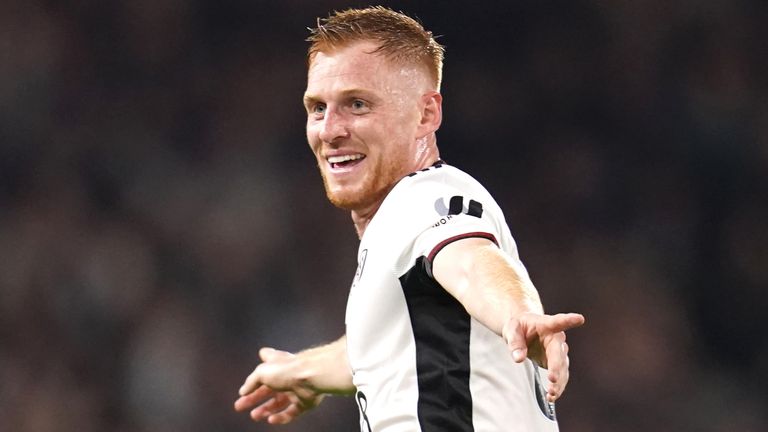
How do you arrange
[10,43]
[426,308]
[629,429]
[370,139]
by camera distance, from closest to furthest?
[426,308] < [370,139] < [629,429] < [10,43]

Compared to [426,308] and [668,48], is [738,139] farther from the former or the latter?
[426,308]

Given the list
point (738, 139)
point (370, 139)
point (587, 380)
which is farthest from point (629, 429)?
point (370, 139)

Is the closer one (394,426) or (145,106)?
(394,426)

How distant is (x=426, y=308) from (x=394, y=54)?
811mm

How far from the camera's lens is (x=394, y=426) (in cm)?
249

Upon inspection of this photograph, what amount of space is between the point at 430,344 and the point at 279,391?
1.15m

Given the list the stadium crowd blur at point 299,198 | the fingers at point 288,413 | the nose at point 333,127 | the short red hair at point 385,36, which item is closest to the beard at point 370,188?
the nose at point 333,127

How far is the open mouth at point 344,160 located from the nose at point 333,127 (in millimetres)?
52

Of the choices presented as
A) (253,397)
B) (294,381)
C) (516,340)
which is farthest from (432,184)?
(253,397)

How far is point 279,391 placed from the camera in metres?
3.49

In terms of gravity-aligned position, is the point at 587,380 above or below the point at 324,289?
below

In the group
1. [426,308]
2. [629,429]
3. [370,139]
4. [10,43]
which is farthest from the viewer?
[10,43]

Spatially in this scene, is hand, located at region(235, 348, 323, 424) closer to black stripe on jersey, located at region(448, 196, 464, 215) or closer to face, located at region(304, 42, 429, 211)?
face, located at region(304, 42, 429, 211)

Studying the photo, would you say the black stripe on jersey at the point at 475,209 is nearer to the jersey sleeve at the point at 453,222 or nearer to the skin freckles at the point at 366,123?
the jersey sleeve at the point at 453,222
